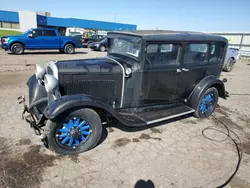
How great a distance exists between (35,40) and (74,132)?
1195 centimetres

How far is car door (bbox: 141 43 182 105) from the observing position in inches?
139

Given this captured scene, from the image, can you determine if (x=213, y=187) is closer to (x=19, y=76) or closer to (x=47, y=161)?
(x=47, y=161)

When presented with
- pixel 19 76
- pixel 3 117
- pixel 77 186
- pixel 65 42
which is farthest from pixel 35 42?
pixel 77 186

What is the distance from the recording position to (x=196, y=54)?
4.10 metres

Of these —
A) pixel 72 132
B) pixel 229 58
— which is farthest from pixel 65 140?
pixel 229 58

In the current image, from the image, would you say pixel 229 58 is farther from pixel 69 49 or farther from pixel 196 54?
pixel 69 49

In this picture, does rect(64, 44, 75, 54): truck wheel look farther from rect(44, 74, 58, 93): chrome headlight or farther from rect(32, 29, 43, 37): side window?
rect(44, 74, 58, 93): chrome headlight

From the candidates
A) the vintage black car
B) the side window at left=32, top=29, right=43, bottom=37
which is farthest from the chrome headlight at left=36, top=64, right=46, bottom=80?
the side window at left=32, top=29, right=43, bottom=37

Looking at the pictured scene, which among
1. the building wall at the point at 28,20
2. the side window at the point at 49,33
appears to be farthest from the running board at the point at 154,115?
the building wall at the point at 28,20

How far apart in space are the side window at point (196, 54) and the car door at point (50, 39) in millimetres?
11841

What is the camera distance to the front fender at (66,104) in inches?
103

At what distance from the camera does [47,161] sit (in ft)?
9.32

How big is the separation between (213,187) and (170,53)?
2.42 metres

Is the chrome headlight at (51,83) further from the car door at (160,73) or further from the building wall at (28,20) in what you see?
the building wall at (28,20)
